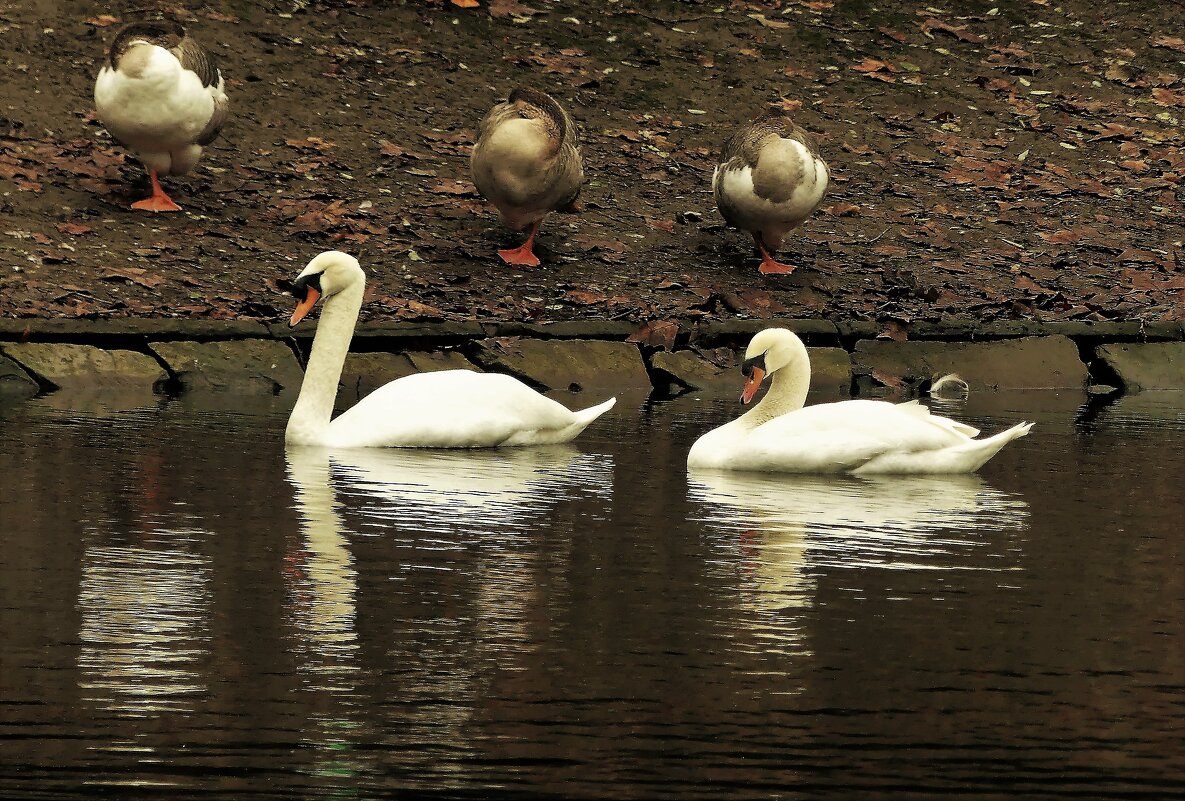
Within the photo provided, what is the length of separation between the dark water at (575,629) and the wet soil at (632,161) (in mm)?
4876

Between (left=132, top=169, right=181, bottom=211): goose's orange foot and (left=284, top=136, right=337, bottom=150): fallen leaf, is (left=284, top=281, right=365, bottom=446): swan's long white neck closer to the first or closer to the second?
(left=132, top=169, right=181, bottom=211): goose's orange foot

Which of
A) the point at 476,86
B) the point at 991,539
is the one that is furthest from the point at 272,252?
the point at 991,539

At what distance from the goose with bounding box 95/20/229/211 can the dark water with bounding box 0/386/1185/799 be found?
5374mm

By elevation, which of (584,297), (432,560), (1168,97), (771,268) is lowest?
(432,560)

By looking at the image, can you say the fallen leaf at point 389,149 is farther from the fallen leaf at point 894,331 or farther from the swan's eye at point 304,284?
the swan's eye at point 304,284

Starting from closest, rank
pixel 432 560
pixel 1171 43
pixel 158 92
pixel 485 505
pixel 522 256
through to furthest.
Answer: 1. pixel 432 560
2. pixel 485 505
3. pixel 158 92
4. pixel 522 256
5. pixel 1171 43

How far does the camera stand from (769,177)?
14.5 m

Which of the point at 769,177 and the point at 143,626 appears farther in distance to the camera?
the point at 769,177

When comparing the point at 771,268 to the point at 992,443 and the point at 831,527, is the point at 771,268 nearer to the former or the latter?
the point at 992,443

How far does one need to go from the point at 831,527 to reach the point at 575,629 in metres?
2.18

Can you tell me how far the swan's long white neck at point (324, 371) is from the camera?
10.1m

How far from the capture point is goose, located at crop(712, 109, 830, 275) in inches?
572

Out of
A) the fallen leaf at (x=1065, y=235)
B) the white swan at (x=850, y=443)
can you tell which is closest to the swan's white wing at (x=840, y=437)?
the white swan at (x=850, y=443)

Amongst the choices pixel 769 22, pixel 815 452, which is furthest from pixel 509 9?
pixel 815 452
